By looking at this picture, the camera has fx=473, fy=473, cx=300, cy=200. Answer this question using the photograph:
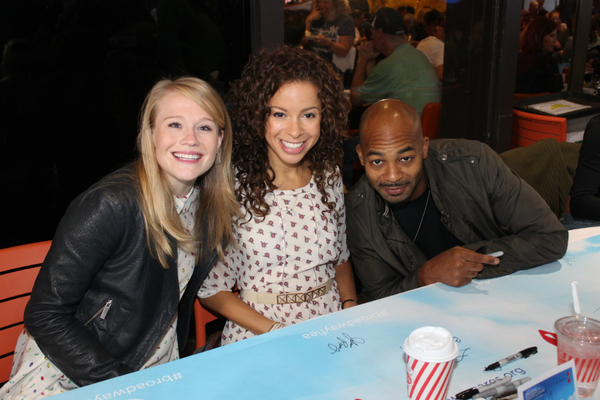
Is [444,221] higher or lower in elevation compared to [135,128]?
lower

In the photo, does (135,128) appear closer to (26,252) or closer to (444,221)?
(26,252)

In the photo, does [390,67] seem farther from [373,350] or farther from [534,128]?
[373,350]

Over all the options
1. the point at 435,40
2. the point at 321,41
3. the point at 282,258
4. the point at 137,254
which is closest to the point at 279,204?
the point at 282,258

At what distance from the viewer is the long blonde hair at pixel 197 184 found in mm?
1660

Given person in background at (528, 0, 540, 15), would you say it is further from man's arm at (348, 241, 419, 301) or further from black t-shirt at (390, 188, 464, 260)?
man's arm at (348, 241, 419, 301)

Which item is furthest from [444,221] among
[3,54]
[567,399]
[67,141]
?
[3,54]

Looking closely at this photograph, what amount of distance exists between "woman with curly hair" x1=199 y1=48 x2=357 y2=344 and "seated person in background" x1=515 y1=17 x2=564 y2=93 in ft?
9.63

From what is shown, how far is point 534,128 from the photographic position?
12.9 ft

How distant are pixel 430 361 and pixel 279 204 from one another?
1063mm

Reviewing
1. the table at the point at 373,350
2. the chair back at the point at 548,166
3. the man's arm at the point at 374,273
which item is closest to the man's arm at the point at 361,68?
the chair back at the point at 548,166

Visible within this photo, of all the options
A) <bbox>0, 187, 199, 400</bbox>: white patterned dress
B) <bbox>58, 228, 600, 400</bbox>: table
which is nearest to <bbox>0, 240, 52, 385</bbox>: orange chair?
<bbox>0, 187, 199, 400</bbox>: white patterned dress

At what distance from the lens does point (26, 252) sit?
1.74 meters

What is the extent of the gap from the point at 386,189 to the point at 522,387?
3.98 feet

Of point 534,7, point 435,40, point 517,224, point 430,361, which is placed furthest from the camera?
point 534,7
